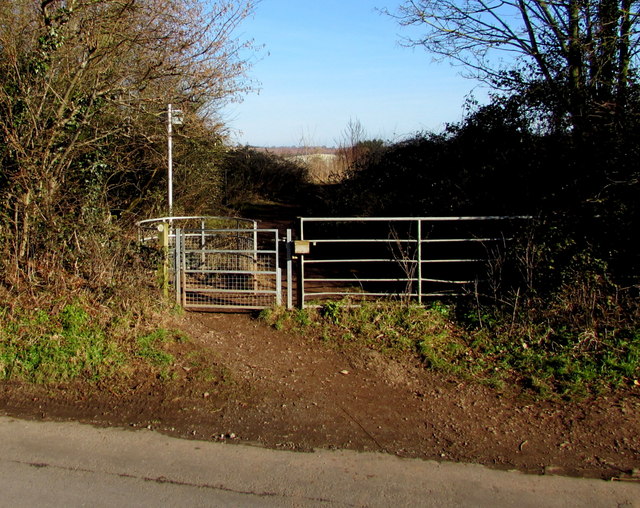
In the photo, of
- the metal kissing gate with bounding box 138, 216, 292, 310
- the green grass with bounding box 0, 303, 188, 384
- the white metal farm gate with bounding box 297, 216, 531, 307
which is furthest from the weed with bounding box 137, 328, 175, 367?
the white metal farm gate with bounding box 297, 216, 531, 307

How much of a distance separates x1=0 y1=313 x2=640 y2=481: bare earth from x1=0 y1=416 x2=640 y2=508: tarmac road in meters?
0.23

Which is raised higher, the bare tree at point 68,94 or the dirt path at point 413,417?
the bare tree at point 68,94

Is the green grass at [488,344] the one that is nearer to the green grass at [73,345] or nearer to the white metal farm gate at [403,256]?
the white metal farm gate at [403,256]

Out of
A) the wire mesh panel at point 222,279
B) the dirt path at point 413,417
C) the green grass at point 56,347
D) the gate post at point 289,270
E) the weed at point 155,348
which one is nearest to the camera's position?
the dirt path at point 413,417

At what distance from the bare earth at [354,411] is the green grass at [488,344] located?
31 centimetres

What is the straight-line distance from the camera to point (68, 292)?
7.93 metres

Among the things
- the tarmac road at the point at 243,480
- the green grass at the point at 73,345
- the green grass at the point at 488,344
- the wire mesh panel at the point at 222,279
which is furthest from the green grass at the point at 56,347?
the green grass at the point at 488,344

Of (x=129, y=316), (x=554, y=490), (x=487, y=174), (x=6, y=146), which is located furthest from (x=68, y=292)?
(x=487, y=174)

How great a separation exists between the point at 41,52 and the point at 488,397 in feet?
24.3

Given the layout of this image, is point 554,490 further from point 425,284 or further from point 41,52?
point 41,52

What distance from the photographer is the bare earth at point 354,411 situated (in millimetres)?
5172

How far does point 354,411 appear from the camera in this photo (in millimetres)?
Result: 5953

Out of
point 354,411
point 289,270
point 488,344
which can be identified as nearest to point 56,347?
point 289,270

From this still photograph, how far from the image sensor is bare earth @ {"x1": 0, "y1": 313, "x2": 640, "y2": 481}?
17.0ft
